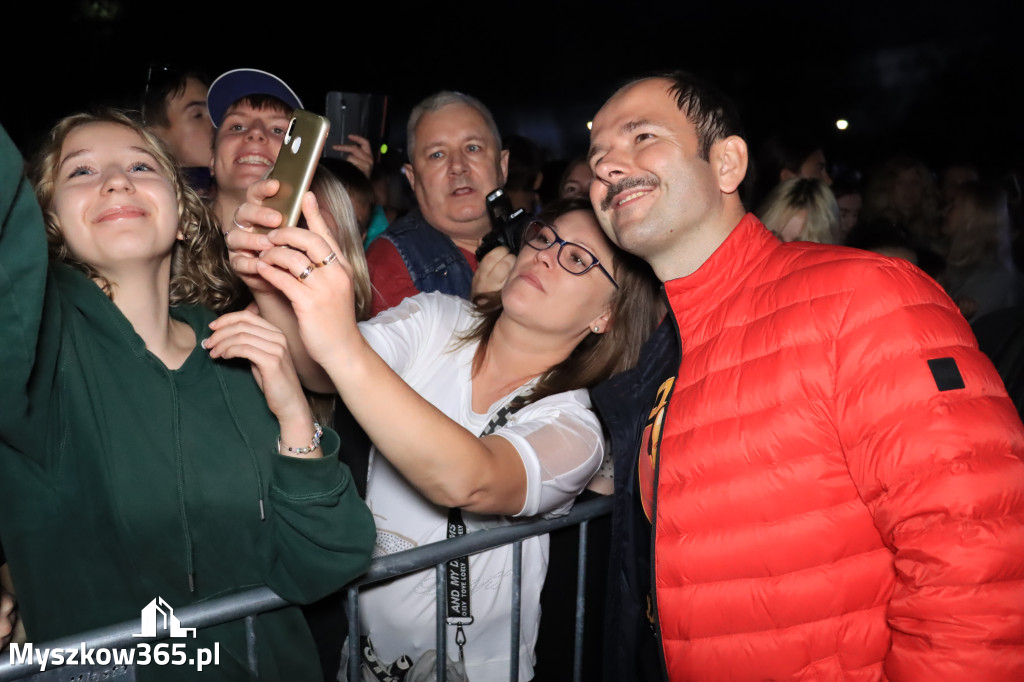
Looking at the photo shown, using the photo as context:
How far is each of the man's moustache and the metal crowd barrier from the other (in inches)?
36.3

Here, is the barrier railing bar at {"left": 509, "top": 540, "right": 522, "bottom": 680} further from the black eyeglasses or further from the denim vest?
the denim vest

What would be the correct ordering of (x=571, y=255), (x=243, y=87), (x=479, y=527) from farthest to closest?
(x=243, y=87)
(x=571, y=255)
(x=479, y=527)

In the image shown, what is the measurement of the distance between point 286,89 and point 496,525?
2204 mm

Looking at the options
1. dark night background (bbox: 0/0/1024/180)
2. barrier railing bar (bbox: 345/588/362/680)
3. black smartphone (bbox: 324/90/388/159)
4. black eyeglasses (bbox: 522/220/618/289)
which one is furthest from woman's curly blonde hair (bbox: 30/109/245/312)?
dark night background (bbox: 0/0/1024/180)

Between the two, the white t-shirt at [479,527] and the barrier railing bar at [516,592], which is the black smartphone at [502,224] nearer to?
the white t-shirt at [479,527]

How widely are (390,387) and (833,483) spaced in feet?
3.07

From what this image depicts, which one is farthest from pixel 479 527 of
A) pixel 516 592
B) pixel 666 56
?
pixel 666 56

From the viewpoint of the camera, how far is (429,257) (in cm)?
343

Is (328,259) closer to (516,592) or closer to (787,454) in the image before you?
(787,454)

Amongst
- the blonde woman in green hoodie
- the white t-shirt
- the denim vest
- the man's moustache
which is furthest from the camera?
the denim vest

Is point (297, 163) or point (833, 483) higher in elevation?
point (297, 163)

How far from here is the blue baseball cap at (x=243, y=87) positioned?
323 cm

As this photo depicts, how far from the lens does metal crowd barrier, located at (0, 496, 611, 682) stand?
135 cm

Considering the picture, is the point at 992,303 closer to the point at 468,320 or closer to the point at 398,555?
the point at 468,320
